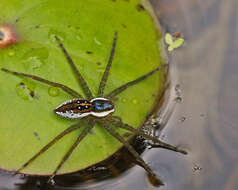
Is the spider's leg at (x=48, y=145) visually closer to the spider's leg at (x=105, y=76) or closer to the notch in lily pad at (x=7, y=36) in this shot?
the spider's leg at (x=105, y=76)

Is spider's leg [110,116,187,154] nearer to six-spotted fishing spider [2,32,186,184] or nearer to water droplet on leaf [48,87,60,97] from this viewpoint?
six-spotted fishing spider [2,32,186,184]

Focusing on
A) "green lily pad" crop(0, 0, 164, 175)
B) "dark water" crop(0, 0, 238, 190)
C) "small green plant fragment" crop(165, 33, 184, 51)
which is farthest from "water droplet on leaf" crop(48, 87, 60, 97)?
"small green plant fragment" crop(165, 33, 184, 51)

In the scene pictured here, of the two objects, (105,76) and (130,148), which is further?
(130,148)

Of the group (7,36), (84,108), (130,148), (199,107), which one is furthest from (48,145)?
(199,107)

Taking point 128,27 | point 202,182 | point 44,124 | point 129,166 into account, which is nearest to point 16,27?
point 44,124

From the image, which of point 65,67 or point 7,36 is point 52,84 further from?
point 7,36
